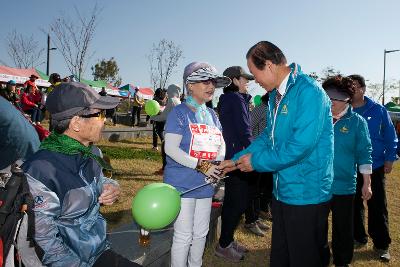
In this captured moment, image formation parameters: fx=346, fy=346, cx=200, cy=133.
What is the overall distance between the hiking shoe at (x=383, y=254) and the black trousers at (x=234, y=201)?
79.6 inches

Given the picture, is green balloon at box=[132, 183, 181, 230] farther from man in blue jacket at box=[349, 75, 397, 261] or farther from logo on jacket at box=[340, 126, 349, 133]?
man in blue jacket at box=[349, 75, 397, 261]

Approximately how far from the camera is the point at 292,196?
2.57 m

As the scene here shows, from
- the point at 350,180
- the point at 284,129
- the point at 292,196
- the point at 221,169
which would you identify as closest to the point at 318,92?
the point at 284,129

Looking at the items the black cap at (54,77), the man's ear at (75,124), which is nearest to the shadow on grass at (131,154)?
the black cap at (54,77)

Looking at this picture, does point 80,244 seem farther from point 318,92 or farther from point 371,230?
point 371,230

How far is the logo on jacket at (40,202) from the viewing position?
1722 mm

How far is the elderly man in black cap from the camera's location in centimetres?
177

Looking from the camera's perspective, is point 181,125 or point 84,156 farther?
point 181,125

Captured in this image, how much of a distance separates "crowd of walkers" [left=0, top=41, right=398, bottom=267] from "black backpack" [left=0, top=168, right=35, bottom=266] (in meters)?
0.14

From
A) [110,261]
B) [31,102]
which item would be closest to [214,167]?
[110,261]

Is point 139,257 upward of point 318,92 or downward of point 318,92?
downward

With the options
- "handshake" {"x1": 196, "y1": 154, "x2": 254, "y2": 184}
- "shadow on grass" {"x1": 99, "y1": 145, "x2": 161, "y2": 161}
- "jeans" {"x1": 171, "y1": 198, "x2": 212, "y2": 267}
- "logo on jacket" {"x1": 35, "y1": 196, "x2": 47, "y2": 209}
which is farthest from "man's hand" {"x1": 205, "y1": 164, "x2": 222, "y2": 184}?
"shadow on grass" {"x1": 99, "y1": 145, "x2": 161, "y2": 161}

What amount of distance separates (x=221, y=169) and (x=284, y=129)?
733mm

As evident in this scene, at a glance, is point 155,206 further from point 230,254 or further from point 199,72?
point 230,254
